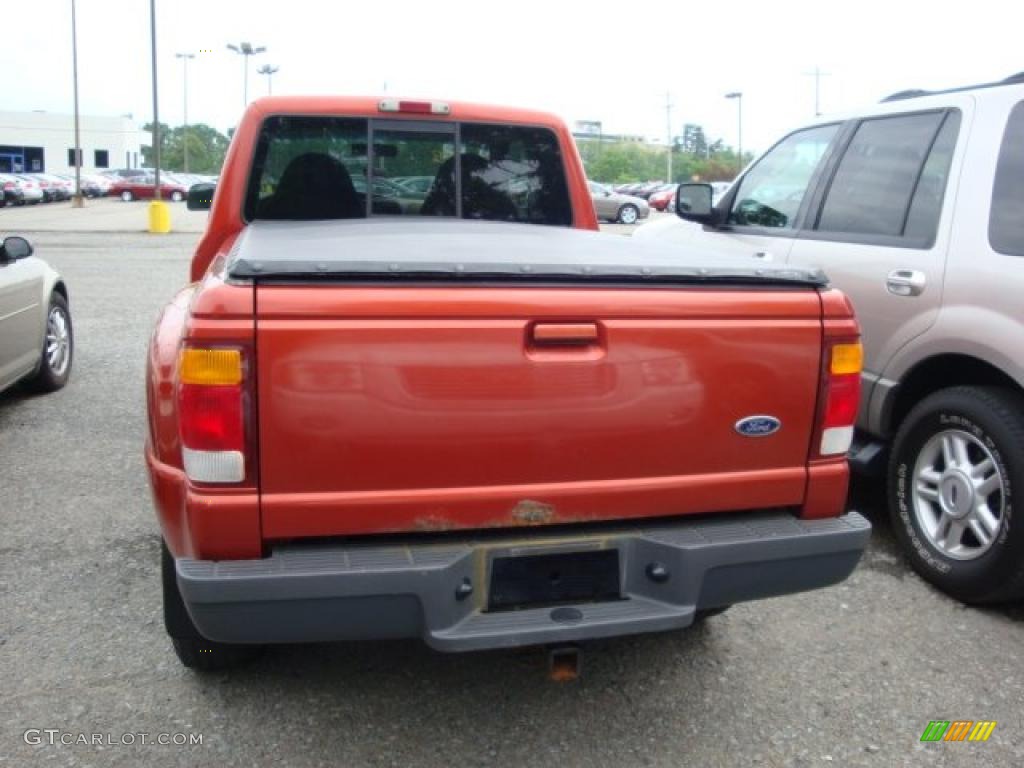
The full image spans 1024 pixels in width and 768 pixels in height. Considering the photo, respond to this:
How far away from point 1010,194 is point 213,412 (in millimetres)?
3120

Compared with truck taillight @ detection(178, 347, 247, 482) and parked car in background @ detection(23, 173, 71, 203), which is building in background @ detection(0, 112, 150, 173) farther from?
truck taillight @ detection(178, 347, 247, 482)

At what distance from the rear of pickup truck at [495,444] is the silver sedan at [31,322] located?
3.94 m

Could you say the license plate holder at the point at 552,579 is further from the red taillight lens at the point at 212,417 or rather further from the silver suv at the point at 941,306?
the silver suv at the point at 941,306

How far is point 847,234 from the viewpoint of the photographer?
4.54m

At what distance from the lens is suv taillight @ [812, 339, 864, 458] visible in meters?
2.67

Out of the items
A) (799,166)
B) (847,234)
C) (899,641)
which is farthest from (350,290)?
(799,166)

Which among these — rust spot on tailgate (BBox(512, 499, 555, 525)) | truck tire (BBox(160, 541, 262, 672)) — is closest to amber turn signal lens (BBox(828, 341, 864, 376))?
rust spot on tailgate (BBox(512, 499, 555, 525))

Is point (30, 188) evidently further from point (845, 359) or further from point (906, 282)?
point (845, 359)

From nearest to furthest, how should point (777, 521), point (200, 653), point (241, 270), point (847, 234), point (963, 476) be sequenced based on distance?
point (241, 270), point (777, 521), point (200, 653), point (963, 476), point (847, 234)

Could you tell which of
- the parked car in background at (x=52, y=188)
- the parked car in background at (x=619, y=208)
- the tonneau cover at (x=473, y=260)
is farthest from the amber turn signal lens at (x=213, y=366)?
the parked car in background at (x=52, y=188)

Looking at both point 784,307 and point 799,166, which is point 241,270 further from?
point 799,166

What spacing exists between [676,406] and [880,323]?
2.05 meters

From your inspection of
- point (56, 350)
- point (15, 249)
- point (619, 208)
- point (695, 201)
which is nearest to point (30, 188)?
point (619, 208)

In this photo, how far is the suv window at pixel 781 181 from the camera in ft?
16.5
